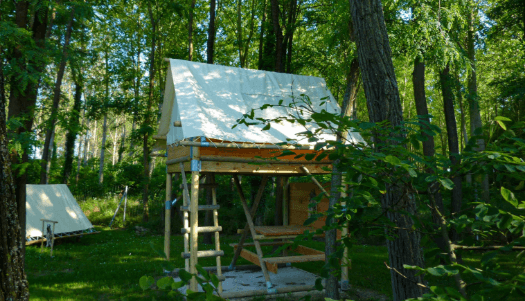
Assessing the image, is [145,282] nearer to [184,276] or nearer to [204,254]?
[184,276]

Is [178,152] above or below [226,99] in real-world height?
below

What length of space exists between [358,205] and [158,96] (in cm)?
1664

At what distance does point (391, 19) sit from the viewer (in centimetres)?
659

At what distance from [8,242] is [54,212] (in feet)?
31.5

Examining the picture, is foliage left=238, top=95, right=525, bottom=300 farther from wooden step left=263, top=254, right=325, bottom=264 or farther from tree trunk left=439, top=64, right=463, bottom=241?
tree trunk left=439, top=64, right=463, bottom=241

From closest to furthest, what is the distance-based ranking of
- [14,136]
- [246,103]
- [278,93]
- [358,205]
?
1. [358,205]
2. [14,136]
3. [246,103]
4. [278,93]

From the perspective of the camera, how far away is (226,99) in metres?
6.44

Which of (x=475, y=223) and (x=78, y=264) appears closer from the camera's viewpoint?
(x=475, y=223)

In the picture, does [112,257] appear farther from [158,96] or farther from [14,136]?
[158,96]

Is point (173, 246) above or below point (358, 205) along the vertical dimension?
below

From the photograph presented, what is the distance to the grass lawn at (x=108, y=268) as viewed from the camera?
19.8ft

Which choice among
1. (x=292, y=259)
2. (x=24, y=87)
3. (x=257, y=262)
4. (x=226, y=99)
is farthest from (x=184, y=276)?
(x=257, y=262)

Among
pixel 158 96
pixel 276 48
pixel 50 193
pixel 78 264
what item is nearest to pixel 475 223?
pixel 78 264

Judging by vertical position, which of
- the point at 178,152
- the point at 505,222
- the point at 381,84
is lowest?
the point at 505,222
